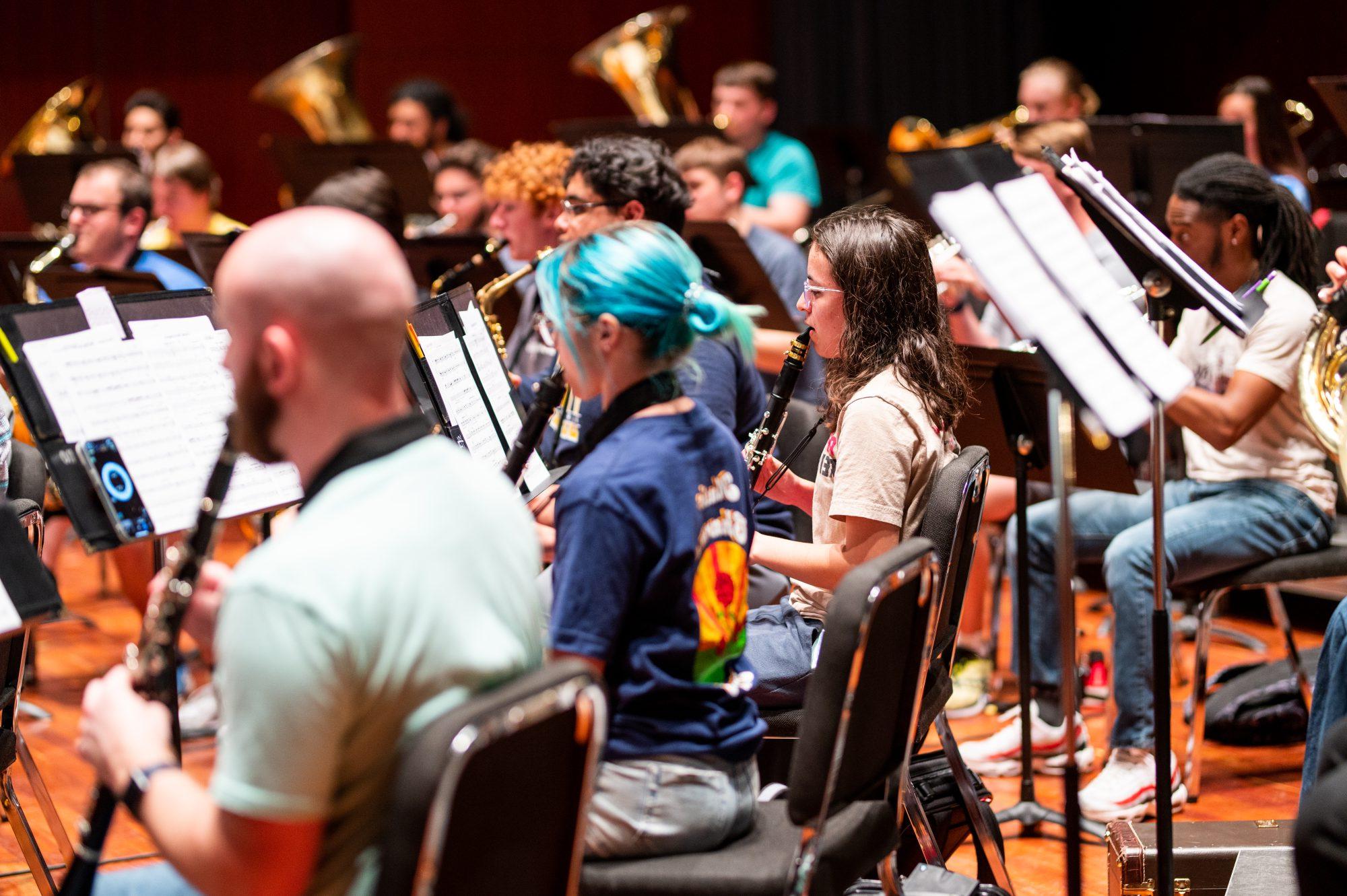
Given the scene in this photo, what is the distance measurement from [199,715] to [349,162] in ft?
8.16

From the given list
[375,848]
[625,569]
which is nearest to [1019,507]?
[625,569]

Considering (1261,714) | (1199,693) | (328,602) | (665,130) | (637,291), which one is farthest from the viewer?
(665,130)

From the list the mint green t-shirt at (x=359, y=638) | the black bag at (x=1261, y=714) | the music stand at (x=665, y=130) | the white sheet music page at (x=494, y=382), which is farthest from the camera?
the music stand at (x=665, y=130)

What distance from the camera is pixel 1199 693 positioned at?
324cm

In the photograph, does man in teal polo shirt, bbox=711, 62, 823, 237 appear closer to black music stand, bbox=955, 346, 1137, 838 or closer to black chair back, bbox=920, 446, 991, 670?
black music stand, bbox=955, 346, 1137, 838

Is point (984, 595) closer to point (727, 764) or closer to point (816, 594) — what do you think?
point (816, 594)

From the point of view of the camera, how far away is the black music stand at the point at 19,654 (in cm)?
183

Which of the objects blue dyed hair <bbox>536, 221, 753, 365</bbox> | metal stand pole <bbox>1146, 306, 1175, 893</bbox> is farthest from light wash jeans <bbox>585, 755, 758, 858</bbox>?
metal stand pole <bbox>1146, 306, 1175, 893</bbox>

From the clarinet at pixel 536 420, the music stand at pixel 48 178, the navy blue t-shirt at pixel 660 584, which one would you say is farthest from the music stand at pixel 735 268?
the music stand at pixel 48 178

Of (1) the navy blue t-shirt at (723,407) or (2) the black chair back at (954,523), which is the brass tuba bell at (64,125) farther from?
(2) the black chair back at (954,523)

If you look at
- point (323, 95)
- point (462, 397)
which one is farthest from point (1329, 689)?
point (323, 95)

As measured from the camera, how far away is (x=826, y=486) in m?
2.39

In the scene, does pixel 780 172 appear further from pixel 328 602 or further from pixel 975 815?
pixel 328 602

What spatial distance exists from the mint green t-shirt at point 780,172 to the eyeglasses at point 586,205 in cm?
299
